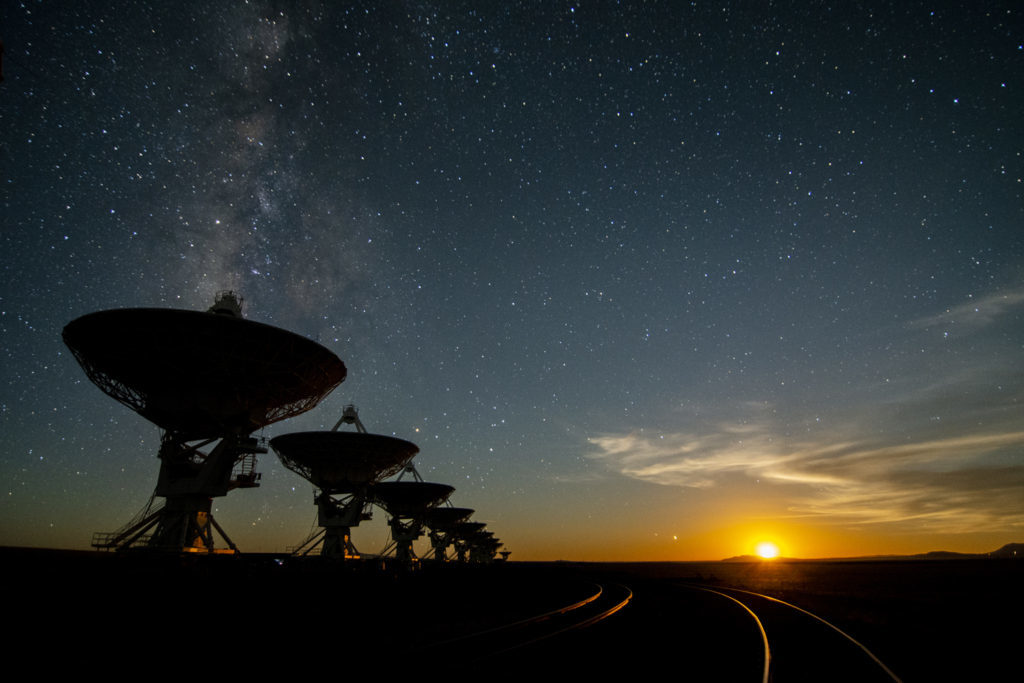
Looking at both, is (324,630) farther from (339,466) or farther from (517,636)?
(339,466)

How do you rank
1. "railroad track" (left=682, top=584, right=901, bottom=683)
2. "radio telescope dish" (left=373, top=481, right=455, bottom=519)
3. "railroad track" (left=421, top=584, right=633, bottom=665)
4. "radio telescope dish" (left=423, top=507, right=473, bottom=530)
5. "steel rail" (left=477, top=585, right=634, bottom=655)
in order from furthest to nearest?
"radio telescope dish" (left=423, top=507, right=473, bottom=530), "radio telescope dish" (left=373, top=481, right=455, bottom=519), "steel rail" (left=477, top=585, right=634, bottom=655), "railroad track" (left=421, top=584, right=633, bottom=665), "railroad track" (left=682, top=584, right=901, bottom=683)

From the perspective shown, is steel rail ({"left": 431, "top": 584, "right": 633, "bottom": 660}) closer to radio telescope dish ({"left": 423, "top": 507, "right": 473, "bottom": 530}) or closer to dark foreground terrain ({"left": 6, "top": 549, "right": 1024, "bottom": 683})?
dark foreground terrain ({"left": 6, "top": 549, "right": 1024, "bottom": 683})

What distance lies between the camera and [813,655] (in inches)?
441

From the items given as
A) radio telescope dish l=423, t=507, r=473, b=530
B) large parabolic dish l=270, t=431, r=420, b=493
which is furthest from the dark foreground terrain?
radio telescope dish l=423, t=507, r=473, b=530

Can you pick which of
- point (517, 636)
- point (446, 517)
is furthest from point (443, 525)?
point (517, 636)

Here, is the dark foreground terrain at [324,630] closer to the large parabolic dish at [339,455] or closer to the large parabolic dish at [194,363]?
the large parabolic dish at [194,363]

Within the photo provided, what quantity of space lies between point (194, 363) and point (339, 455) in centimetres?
1456

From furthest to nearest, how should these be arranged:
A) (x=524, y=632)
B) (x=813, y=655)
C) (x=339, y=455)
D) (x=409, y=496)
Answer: (x=409, y=496) → (x=339, y=455) → (x=524, y=632) → (x=813, y=655)

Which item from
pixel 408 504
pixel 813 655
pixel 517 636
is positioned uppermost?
pixel 408 504

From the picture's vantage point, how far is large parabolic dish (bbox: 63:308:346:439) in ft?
76.3

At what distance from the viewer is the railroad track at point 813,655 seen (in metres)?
9.18

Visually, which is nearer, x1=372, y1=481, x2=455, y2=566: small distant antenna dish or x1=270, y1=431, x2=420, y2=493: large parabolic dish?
x1=270, y1=431, x2=420, y2=493: large parabolic dish

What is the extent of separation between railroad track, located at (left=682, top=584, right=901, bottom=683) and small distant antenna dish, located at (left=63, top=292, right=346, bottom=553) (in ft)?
73.7

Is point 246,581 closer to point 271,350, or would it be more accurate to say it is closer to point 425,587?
point 425,587
